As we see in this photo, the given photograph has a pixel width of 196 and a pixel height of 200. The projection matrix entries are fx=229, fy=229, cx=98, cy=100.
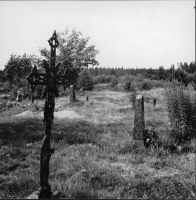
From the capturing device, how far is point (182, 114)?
8.72m

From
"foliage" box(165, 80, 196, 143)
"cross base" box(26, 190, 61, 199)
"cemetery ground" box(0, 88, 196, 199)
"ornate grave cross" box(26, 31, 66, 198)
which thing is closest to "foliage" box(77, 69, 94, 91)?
"cemetery ground" box(0, 88, 196, 199)

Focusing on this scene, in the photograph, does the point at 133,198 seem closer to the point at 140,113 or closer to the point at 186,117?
the point at 140,113

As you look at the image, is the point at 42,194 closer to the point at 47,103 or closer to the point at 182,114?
the point at 47,103

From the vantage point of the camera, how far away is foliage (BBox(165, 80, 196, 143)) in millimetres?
8719

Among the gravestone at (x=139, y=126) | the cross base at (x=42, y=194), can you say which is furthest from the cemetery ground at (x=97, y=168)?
the gravestone at (x=139, y=126)

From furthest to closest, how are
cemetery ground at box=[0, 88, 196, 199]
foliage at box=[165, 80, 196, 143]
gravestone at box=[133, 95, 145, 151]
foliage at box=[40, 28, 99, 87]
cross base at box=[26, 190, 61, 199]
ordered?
1. foliage at box=[40, 28, 99, 87]
2. foliage at box=[165, 80, 196, 143]
3. gravestone at box=[133, 95, 145, 151]
4. cemetery ground at box=[0, 88, 196, 199]
5. cross base at box=[26, 190, 61, 199]

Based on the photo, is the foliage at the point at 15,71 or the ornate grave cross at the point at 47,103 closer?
the ornate grave cross at the point at 47,103

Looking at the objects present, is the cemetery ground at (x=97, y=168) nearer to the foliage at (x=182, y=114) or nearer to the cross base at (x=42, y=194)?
the cross base at (x=42, y=194)

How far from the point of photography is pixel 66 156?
6.70 metres

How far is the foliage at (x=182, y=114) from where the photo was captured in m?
8.72

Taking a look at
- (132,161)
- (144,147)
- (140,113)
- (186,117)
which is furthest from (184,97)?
(132,161)

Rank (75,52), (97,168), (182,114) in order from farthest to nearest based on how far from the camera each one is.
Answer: (75,52) → (182,114) → (97,168)

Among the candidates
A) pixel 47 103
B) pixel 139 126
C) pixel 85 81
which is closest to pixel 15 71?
pixel 85 81

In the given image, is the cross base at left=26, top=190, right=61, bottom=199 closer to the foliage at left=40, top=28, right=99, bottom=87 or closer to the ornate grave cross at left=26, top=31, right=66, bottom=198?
the ornate grave cross at left=26, top=31, right=66, bottom=198
